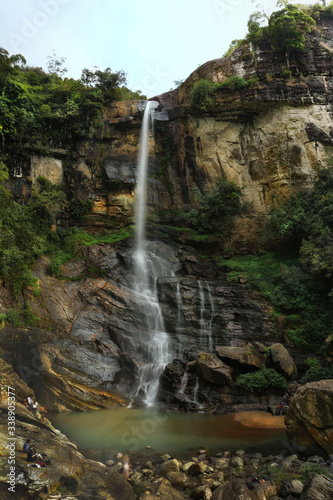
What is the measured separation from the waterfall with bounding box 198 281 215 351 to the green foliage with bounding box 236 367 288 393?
259 centimetres

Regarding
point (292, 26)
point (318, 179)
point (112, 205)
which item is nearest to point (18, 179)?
point (112, 205)

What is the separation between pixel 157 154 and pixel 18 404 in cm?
2014

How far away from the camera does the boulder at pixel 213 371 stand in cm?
1227

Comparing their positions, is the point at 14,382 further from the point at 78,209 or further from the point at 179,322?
the point at 78,209

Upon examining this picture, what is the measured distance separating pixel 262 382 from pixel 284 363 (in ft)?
4.47

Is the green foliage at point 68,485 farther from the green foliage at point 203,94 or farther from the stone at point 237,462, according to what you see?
the green foliage at point 203,94

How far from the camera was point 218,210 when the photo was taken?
21.2 m

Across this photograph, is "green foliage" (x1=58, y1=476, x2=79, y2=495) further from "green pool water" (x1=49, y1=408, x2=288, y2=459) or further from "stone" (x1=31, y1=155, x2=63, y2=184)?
"stone" (x1=31, y1=155, x2=63, y2=184)

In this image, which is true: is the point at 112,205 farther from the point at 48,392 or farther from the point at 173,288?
the point at 48,392

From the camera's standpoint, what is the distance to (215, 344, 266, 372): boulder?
41.9ft

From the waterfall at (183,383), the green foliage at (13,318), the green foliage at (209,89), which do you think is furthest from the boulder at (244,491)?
the green foliage at (209,89)

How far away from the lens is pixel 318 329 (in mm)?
14320

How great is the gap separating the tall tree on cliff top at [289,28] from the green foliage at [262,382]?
798 inches

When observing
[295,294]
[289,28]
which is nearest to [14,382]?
[295,294]
